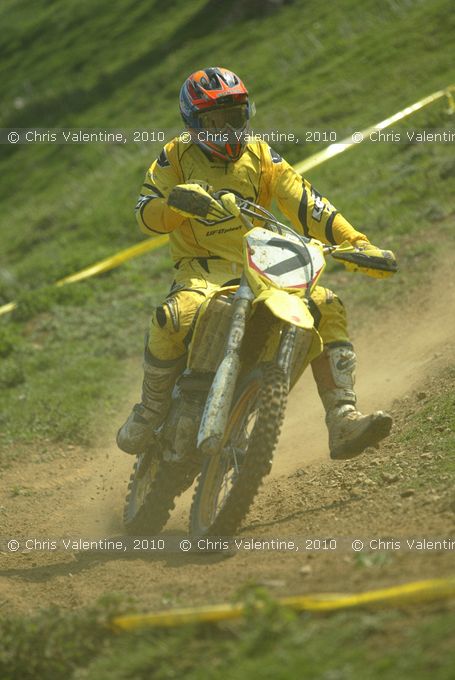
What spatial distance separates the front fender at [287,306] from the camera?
17.4 feet

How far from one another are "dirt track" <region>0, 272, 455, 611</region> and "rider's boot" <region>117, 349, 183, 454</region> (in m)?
0.72

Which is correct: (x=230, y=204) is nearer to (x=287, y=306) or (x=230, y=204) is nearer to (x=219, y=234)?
(x=219, y=234)

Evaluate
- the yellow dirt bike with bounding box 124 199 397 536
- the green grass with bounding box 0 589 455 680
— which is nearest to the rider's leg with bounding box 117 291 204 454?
the yellow dirt bike with bounding box 124 199 397 536

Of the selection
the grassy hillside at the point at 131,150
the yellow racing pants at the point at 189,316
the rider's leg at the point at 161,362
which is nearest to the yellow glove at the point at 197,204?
the yellow racing pants at the point at 189,316

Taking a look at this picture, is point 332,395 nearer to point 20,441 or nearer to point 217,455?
point 217,455

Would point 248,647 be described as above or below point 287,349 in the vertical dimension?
above

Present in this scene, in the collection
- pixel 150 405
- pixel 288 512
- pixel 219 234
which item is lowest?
pixel 288 512

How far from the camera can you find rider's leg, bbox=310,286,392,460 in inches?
241

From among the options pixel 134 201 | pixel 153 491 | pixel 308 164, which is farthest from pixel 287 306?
pixel 134 201

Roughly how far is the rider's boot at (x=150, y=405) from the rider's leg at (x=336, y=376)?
919 mm

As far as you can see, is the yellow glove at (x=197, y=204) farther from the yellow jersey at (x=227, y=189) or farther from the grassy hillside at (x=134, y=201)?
the grassy hillside at (x=134, y=201)

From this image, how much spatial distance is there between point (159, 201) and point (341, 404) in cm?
Result: 175

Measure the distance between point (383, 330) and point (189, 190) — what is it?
514cm

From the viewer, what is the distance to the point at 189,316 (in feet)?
20.4
